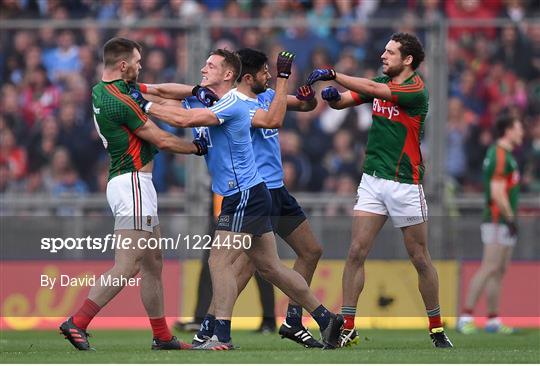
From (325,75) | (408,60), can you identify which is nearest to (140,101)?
(325,75)

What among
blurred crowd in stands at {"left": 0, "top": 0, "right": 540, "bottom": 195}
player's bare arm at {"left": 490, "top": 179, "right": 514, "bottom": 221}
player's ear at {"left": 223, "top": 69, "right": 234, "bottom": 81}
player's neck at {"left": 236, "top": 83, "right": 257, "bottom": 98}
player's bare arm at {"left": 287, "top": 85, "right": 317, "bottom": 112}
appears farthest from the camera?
blurred crowd in stands at {"left": 0, "top": 0, "right": 540, "bottom": 195}

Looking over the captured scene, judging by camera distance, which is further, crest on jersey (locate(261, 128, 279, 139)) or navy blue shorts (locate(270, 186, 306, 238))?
crest on jersey (locate(261, 128, 279, 139))

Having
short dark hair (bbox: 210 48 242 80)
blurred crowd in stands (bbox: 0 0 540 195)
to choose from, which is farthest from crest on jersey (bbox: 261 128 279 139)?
blurred crowd in stands (bbox: 0 0 540 195)

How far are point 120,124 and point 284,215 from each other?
183 cm

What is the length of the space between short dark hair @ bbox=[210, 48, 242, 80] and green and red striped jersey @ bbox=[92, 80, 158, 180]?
0.81m

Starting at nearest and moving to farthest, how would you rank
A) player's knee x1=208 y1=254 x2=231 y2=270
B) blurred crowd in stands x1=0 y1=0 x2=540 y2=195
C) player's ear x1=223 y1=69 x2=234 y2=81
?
1. player's knee x1=208 y1=254 x2=231 y2=270
2. player's ear x1=223 y1=69 x2=234 y2=81
3. blurred crowd in stands x1=0 y1=0 x2=540 y2=195

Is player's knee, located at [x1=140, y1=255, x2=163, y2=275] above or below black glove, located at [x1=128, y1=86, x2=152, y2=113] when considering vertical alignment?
below

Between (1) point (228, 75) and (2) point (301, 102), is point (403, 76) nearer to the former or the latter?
(2) point (301, 102)

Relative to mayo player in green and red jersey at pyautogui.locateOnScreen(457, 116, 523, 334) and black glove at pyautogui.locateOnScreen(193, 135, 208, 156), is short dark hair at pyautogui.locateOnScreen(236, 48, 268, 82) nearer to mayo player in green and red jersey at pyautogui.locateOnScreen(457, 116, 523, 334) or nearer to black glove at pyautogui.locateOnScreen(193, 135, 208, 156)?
black glove at pyautogui.locateOnScreen(193, 135, 208, 156)

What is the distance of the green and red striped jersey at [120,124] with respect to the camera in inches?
403

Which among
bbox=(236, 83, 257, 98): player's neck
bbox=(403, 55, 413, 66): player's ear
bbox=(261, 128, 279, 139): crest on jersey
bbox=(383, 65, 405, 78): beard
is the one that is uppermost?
bbox=(403, 55, 413, 66): player's ear

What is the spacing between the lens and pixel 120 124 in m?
10.3

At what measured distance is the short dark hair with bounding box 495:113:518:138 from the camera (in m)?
15.1

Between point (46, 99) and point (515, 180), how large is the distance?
5751 mm
